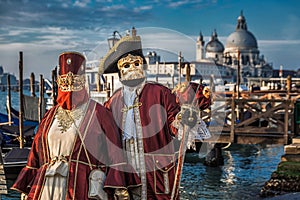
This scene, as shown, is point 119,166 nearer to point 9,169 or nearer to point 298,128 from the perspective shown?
point 9,169

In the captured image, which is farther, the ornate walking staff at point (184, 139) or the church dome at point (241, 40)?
the church dome at point (241, 40)

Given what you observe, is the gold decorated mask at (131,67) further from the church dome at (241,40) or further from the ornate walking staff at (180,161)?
the church dome at (241,40)

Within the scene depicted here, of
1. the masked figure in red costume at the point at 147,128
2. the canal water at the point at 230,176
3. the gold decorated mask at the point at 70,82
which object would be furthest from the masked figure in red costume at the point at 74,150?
the canal water at the point at 230,176

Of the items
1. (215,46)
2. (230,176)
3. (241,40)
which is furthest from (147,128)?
(241,40)

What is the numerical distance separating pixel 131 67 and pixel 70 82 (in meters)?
0.56

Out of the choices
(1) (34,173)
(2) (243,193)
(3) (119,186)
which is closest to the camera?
(3) (119,186)

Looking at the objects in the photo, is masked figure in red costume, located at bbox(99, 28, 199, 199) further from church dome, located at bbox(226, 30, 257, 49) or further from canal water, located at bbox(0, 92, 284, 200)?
church dome, located at bbox(226, 30, 257, 49)

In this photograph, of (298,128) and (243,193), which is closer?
(243,193)

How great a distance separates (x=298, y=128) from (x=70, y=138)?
8751 mm

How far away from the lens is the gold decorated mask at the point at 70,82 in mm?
3877

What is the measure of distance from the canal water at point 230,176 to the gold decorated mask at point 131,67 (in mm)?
5936

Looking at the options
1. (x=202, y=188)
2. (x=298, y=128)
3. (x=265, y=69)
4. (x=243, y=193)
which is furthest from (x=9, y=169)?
(x=265, y=69)

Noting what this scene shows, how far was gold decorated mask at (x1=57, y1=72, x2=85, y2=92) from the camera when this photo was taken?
153 inches

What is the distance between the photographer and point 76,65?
3934 millimetres
